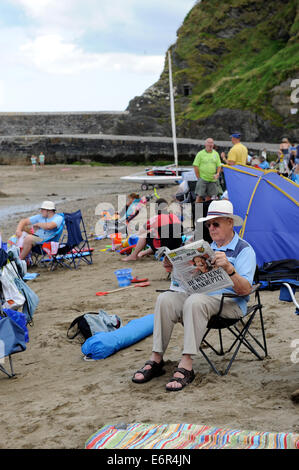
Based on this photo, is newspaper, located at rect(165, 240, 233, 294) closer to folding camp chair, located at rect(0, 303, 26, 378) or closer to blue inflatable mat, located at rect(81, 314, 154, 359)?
blue inflatable mat, located at rect(81, 314, 154, 359)

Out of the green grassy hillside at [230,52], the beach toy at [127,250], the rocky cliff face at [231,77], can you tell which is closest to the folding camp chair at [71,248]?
the beach toy at [127,250]

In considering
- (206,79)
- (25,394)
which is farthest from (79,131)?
(25,394)

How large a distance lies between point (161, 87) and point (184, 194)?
34.6m

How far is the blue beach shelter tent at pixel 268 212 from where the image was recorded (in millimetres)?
6660

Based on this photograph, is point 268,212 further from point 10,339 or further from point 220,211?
point 10,339

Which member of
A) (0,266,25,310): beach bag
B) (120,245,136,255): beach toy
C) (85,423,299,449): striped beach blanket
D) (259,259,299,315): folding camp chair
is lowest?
(120,245,136,255): beach toy

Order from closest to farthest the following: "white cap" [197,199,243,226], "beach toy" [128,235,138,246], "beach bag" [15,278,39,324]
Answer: "white cap" [197,199,243,226] < "beach bag" [15,278,39,324] < "beach toy" [128,235,138,246]

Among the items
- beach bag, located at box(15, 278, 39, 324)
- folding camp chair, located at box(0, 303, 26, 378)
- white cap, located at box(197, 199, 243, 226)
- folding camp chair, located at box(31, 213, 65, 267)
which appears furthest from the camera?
folding camp chair, located at box(31, 213, 65, 267)

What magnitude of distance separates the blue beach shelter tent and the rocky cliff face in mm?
25398

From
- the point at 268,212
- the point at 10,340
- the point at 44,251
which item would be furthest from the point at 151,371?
the point at 44,251

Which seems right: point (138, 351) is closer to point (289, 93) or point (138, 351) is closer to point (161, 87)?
point (289, 93)

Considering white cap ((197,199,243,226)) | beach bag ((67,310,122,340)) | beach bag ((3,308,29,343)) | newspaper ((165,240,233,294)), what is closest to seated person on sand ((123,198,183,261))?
beach bag ((67,310,122,340))

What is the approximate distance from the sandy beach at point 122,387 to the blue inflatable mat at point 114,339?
65 mm

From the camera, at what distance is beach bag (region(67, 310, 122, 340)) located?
5566mm
